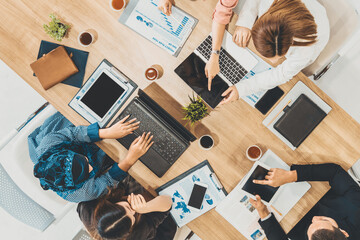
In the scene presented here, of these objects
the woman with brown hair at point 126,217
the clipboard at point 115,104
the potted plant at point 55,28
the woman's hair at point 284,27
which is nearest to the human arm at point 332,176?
the woman's hair at point 284,27

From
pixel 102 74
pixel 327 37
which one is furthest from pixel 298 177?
pixel 102 74

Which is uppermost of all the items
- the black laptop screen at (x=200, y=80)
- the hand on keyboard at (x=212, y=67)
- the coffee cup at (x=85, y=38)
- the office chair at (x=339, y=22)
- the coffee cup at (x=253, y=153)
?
the office chair at (x=339, y=22)

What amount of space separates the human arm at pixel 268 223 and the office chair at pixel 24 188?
1.38 metres

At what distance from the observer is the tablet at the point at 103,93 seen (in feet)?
4.87

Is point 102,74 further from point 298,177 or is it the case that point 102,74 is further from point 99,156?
point 298,177

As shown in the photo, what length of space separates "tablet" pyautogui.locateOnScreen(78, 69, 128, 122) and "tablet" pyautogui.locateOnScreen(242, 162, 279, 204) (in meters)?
0.91

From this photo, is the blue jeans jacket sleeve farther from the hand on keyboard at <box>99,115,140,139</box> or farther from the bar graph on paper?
the bar graph on paper

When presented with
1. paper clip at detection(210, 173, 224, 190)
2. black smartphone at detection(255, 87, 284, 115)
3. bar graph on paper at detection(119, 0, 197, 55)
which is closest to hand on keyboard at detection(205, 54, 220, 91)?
bar graph on paper at detection(119, 0, 197, 55)

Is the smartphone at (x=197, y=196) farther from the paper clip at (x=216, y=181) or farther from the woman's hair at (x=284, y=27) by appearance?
the woman's hair at (x=284, y=27)

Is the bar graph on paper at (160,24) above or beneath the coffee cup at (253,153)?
above

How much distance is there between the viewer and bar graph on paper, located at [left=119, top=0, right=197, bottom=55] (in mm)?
1476

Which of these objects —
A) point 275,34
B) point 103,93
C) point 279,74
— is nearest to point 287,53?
point 279,74

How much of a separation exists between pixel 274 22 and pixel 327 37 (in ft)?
1.25

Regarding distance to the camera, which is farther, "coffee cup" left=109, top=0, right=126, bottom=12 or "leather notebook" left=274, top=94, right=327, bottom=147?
"coffee cup" left=109, top=0, right=126, bottom=12
